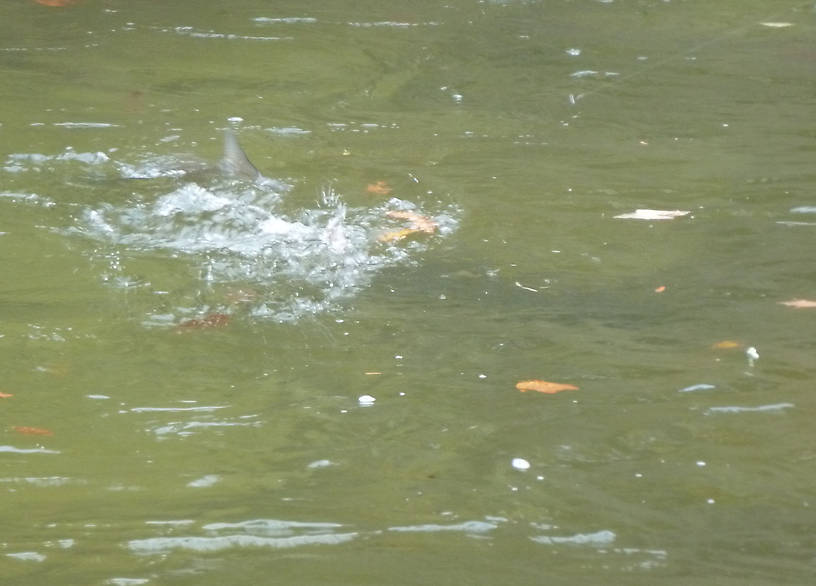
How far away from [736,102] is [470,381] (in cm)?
344

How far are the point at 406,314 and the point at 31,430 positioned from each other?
1.31 metres

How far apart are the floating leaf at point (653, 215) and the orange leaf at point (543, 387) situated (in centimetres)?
155

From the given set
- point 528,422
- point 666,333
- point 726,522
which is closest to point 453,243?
point 666,333

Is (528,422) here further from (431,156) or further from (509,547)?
(431,156)

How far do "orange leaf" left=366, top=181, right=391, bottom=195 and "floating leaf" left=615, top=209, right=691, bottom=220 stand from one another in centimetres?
102

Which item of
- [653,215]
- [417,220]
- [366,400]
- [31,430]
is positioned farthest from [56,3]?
[366,400]

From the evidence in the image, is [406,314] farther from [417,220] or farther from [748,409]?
[748,409]

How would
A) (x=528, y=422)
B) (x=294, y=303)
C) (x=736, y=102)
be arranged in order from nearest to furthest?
(x=528, y=422) → (x=294, y=303) → (x=736, y=102)

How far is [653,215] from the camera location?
4816 mm

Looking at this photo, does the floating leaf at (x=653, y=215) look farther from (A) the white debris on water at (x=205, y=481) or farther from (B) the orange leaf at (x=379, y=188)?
(A) the white debris on water at (x=205, y=481)

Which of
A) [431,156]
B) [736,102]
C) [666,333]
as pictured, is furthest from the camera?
[736,102]

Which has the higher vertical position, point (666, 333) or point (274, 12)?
point (274, 12)

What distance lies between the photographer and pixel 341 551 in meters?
2.56

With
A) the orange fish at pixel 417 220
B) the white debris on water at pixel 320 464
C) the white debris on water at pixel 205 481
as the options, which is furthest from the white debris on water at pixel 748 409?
the orange fish at pixel 417 220
